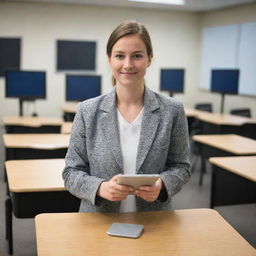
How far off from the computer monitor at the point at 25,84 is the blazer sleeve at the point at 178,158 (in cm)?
385

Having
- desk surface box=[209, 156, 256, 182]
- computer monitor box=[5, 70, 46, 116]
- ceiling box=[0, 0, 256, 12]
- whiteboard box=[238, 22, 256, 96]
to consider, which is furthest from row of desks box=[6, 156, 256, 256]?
ceiling box=[0, 0, 256, 12]

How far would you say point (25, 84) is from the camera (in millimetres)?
5277

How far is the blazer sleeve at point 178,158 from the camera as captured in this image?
5.38 ft

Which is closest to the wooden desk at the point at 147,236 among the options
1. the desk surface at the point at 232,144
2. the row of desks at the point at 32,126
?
the desk surface at the point at 232,144

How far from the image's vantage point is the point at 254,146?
3.75 metres

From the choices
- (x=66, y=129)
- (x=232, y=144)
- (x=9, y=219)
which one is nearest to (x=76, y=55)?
(x=66, y=129)

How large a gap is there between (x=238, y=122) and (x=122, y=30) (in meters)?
3.93

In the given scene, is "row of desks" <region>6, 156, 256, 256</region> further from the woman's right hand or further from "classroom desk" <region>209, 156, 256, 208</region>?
"classroom desk" <region>209, 156, 256, 208</region>

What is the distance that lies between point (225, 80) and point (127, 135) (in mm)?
4787

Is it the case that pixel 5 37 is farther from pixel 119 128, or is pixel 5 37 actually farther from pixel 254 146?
pixel 119 128

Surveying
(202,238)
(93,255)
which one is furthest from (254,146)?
(93,255)

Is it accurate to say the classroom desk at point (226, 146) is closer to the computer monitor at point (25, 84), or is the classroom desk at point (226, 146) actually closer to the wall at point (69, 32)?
the computer monitor at point (25, 84)

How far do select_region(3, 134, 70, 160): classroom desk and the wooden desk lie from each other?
1919mm

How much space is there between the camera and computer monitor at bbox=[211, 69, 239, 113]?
6.08 metres
